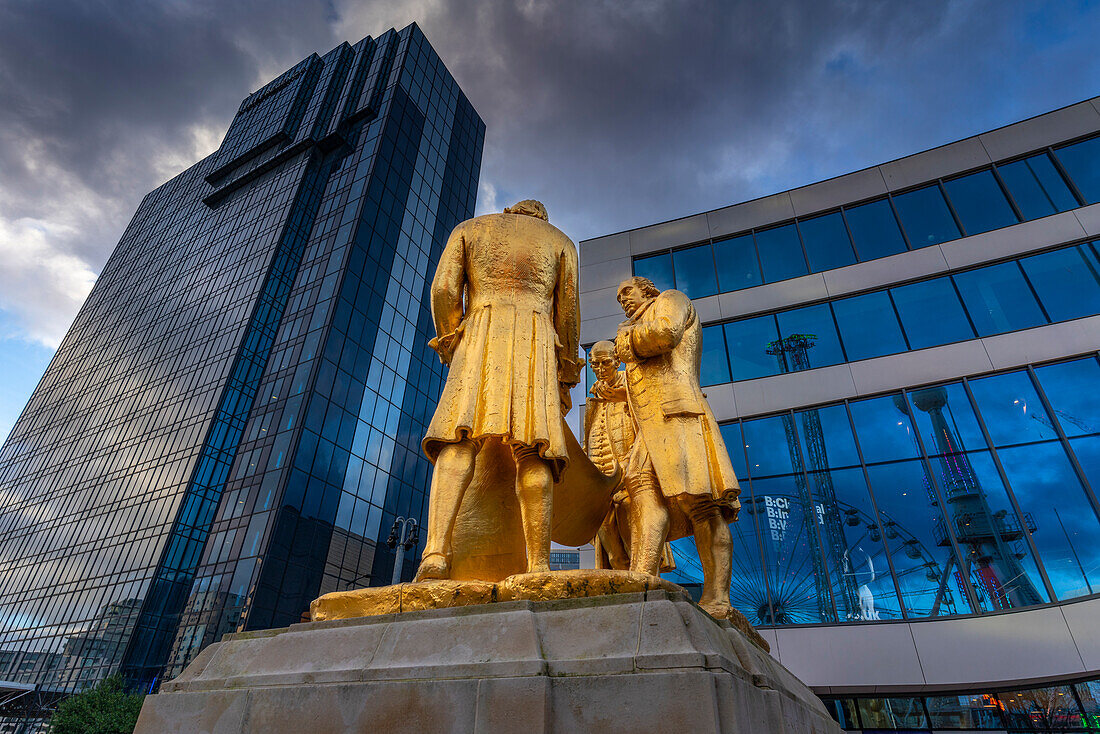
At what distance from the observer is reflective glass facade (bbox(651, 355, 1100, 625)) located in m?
13.8

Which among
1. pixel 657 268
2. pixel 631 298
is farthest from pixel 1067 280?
pixel 631 298

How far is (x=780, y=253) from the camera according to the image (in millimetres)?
20078

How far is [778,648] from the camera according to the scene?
47.5 feet

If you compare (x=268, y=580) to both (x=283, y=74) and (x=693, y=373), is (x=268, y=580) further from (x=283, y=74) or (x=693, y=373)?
(x=283, y=74)

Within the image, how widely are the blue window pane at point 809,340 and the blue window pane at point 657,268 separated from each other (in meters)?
4.04

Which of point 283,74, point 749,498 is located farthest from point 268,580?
point 283,74

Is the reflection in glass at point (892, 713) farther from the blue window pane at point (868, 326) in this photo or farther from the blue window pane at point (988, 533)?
the blue window pane at point (868, 326)

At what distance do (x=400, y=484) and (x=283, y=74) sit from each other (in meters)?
53.7

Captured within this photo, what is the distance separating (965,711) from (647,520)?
44.9ft

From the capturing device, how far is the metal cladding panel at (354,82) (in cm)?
5438

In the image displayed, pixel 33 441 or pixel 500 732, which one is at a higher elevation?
pixel 33 441

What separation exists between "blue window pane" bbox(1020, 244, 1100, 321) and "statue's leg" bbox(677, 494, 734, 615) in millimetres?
16820

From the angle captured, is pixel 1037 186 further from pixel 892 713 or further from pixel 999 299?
pixel 892 713

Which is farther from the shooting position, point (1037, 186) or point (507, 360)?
A: point (1037, 186)
